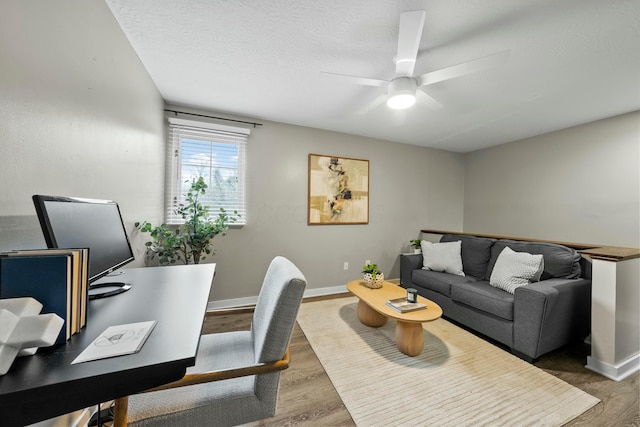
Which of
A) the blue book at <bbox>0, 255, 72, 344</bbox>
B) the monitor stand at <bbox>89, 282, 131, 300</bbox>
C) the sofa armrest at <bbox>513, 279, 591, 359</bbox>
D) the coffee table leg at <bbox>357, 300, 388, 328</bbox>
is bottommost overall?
the coffee table leg at <bbox>357, 300, 388, 328</bbox>

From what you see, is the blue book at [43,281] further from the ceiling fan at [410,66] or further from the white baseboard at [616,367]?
the white baseboard at [616,367]

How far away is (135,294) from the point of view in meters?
1.06

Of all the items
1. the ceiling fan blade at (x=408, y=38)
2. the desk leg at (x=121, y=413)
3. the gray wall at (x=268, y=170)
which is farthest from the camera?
the ceiling fan blade at (x=408, y=38)

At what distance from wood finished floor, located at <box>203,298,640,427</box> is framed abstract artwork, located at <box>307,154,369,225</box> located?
1795 mm

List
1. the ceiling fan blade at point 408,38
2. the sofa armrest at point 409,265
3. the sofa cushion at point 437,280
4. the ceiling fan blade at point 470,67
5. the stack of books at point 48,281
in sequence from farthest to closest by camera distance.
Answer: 1. the sofa armrest at point 409,265
2. the sofa cushion at point 437,280
3. the ceiling fan blade at point 470,67
4. the ceiling fan blade at point 408,38
5. the stack of books at point 48,281

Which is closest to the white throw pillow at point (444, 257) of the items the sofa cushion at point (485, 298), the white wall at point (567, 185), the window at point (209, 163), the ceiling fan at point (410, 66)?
the sofa cushion at point (485, 298)

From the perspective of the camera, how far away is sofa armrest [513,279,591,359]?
1.91 metres

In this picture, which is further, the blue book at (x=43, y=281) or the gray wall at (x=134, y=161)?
the gray wall at (x=134, y=161)

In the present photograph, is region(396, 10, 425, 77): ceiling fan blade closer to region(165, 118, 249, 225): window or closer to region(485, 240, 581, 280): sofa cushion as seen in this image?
region(165, 118, 249, 225): window

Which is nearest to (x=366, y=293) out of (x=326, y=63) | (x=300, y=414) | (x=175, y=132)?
(x=300, y=414)

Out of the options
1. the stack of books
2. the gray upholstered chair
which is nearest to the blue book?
the stack of books

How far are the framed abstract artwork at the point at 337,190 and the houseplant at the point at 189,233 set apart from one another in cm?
118

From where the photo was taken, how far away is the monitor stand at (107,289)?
1015 millimetres

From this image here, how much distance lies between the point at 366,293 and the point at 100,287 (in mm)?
2075
